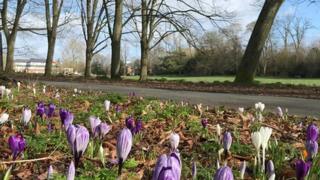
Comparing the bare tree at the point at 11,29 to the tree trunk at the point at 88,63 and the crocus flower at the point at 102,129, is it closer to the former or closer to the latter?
the tree trunk at the point at 88,63

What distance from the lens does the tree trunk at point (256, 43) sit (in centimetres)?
2020

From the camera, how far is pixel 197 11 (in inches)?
1105

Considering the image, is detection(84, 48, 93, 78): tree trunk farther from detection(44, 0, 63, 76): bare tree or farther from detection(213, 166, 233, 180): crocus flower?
detection(213, 166, 233, 180): crocus flower

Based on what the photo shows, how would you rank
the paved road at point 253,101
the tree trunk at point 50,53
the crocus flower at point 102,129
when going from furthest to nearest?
the tree trunk at point 50,53
the paved road at point 253,101
the crocus flower at point 102,129

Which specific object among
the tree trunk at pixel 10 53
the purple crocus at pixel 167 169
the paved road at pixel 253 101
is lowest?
the paved road at pixel 253 101

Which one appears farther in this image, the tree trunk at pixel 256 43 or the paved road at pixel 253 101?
the tree trunk at pixel 256 43

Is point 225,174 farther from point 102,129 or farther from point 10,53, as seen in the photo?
point 10,53

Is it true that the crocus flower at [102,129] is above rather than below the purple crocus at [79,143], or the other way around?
below

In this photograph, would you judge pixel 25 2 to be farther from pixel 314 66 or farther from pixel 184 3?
pixel 314 66

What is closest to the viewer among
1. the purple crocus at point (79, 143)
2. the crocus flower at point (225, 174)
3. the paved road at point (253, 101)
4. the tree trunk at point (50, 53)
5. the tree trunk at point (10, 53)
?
the crocus flower at point (225, 174)

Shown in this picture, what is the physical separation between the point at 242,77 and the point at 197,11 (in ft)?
28.5

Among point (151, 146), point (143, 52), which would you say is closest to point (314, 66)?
point (143, 52)

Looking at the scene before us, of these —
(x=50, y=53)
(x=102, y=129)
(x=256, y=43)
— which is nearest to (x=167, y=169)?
(x=102, y=129)

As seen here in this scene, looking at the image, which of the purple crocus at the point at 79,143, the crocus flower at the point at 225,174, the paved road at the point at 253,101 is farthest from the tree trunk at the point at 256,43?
the crocus flower at the point at 225,174
